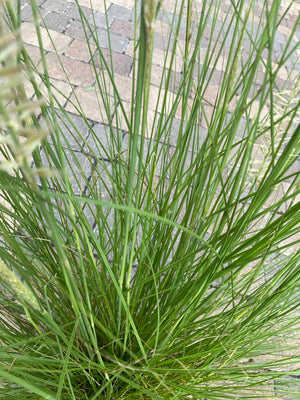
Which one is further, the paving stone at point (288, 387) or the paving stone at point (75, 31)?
the paving stone at point (75, 31)

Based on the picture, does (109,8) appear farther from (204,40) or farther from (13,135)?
(13,135)

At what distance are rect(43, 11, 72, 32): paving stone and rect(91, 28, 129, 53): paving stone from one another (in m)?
0.19

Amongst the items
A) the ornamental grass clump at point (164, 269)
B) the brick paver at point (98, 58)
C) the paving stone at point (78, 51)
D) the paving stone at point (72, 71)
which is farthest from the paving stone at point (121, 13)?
the ornamental grass clump at point (164, 269)

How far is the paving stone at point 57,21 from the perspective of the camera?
2.22 m

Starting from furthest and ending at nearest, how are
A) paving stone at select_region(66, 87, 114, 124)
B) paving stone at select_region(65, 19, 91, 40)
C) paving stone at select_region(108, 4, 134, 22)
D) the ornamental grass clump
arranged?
1. paving stone at select_region(108, 4, 134, 22)
2. paving stone at select_region(65, 19, 91, 40)
3. paving stone at select_region(66, 87, 114, 124)
4. the ornamental grass clump

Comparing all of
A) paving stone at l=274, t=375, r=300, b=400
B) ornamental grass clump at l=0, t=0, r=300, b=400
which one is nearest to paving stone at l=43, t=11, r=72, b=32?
ornamental grass clump at l=0, t=0, r=300, b=400

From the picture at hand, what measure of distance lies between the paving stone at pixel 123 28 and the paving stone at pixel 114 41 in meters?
0.04

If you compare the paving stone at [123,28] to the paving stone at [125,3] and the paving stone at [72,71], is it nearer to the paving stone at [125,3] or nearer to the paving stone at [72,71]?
A: the paving stone at [125,3]

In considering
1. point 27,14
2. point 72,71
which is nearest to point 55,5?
point 27,14

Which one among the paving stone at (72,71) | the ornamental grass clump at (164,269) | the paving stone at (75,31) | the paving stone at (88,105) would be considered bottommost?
the ornamental grass clump at (164,269)

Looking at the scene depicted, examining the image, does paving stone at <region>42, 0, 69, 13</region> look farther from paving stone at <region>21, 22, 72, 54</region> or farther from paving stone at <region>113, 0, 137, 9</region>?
paving stone at <region>113, 0, 137, 9</region>

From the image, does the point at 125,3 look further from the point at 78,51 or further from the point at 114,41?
the point at 78,51

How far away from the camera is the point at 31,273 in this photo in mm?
808

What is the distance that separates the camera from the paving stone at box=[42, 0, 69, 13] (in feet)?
7.58
